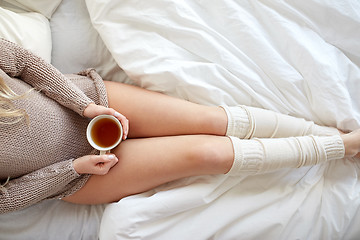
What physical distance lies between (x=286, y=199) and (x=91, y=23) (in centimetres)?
88

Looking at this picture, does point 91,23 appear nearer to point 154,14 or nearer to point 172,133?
point 154,14

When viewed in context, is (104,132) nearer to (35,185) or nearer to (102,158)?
(102,158)

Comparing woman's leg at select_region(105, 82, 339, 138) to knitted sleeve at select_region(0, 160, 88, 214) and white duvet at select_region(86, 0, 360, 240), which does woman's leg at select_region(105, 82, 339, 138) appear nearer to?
white duvet at select_region(86, 0, 360, 240)

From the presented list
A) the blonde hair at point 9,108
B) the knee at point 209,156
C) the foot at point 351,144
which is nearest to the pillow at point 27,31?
the blonde hair at point 9,108

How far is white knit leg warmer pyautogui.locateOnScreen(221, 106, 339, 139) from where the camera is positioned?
867 millimetres

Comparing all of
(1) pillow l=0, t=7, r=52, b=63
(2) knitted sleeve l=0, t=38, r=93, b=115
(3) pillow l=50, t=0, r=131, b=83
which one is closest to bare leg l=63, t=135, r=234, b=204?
(2) knitted sleeve l=0, t=38, r=93, b=115

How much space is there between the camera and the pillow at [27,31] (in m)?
0.91

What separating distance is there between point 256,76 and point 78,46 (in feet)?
2.03

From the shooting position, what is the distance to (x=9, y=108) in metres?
0.75

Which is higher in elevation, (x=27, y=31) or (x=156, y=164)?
(x=27, y=31)

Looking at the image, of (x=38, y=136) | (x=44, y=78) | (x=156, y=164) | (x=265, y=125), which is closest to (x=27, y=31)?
(x=44, y=78)

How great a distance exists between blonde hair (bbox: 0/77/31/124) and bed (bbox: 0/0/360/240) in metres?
0.26

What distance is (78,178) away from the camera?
862mm

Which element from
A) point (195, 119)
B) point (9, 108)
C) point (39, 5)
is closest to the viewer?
point (9, 108)
